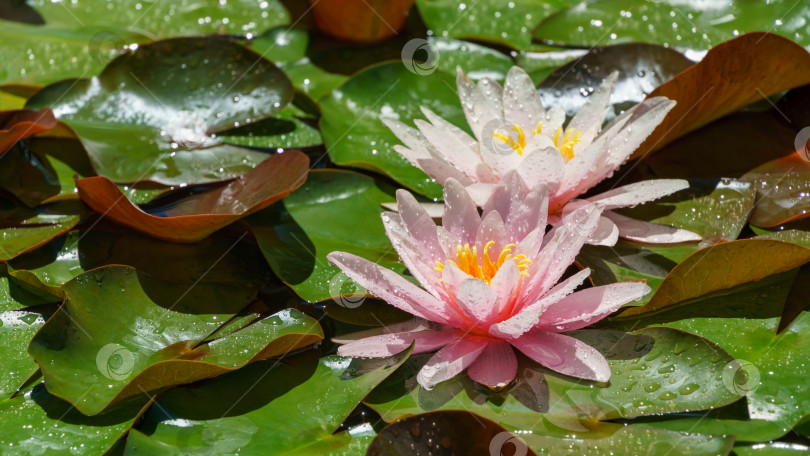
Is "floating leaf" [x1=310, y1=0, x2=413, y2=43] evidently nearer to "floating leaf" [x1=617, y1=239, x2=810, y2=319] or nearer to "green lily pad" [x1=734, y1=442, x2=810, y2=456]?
"floating leaf" [x1=617, y1=239, x2=810, y2=319]

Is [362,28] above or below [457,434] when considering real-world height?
above

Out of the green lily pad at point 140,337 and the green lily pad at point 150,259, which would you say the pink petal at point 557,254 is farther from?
the green lily pad at point 150,259

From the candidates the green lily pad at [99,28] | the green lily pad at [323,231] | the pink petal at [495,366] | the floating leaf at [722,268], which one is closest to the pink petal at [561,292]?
the pink petal at [495,366]

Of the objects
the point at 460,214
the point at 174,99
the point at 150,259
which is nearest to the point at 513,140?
the point at 460,214

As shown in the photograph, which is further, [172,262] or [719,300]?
[172,262]

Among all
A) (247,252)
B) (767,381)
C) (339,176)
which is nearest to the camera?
(767,381)

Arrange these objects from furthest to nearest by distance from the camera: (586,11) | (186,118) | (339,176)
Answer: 1. (586,11)
2. (186,118)
3. (339,176)

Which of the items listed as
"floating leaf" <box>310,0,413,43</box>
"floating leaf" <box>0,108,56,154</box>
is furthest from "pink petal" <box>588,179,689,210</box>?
"floating leaf" <box>0,108,56,154</box>

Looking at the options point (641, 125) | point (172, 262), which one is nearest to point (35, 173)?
point (172, 262)

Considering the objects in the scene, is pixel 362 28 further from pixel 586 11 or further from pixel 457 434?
pixel 457 434
